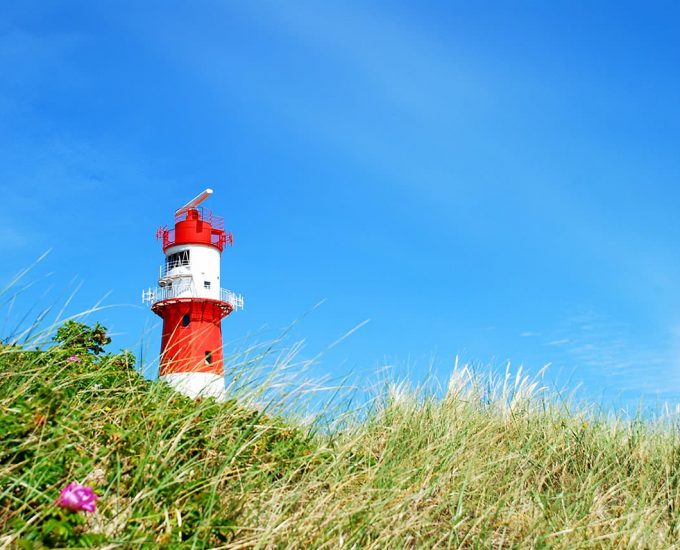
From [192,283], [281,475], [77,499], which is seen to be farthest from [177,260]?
[77,499]

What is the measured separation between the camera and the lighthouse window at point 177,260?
26.8 m

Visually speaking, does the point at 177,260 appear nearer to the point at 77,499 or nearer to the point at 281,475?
the point at 281,475

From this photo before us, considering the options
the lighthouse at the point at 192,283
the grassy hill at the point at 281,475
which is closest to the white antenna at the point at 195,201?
the lighthouse at the point at 192,283

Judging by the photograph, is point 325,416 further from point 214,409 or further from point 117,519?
point 117,519

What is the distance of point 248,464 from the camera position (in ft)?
13.3

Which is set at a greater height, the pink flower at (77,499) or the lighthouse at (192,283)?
the lighthouse at (192,283)

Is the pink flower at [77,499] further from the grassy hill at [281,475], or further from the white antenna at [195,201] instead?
the white antenna at [195,201]

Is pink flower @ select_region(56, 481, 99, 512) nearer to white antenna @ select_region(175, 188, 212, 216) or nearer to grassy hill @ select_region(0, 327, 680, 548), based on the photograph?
grassy hill @ select_region(0, 327, 680, 548)

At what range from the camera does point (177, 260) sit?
2705cm

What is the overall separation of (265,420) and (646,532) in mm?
2347

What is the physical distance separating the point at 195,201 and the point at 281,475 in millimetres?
25598

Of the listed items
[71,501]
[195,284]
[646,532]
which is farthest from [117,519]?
[195,284]

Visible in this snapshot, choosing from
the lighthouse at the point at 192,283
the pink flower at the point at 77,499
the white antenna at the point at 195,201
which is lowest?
the pink flower at the point at 77,499

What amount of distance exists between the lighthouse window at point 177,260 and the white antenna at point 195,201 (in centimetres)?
214
